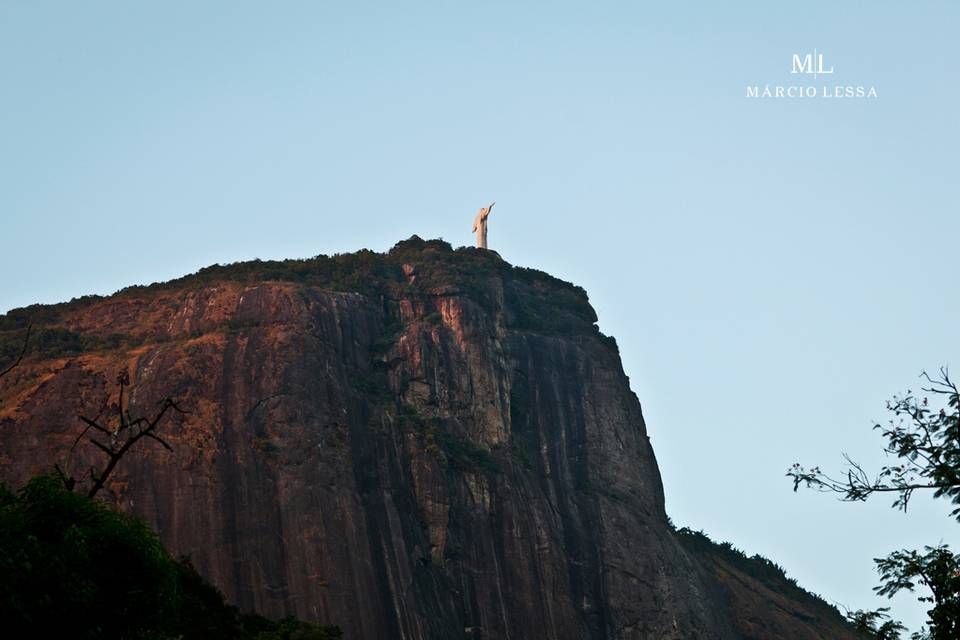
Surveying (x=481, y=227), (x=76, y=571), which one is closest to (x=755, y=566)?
(x=481, y=227)

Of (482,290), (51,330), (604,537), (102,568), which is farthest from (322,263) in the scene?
(102,568)

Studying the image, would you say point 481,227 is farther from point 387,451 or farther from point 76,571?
point 76,571

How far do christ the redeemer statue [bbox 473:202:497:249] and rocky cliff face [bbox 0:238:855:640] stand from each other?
25.1 ft

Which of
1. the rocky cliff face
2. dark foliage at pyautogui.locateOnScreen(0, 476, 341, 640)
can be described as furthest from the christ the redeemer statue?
dark foliage at pyautogui.locateOnScreen(0, 476, 341, 640)

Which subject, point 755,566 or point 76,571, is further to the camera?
point 755,566

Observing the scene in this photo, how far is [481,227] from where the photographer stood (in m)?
108

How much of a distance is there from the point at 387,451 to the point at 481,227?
32.0 meters

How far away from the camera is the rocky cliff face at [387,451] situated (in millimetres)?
72000

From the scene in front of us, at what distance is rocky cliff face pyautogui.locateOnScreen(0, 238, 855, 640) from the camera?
72000mm

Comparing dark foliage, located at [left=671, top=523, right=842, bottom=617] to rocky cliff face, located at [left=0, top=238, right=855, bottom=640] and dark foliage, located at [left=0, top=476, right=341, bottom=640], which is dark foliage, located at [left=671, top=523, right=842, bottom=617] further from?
dark foliage, located at [left=0, top=476, right=341, bottom=640]

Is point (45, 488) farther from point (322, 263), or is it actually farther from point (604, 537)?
point (322, 263)

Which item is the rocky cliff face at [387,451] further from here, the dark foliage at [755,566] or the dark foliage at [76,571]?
the dark foliage at [76,571]

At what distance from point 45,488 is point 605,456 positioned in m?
65.5

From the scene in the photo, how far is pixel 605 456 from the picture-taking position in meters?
91.4
